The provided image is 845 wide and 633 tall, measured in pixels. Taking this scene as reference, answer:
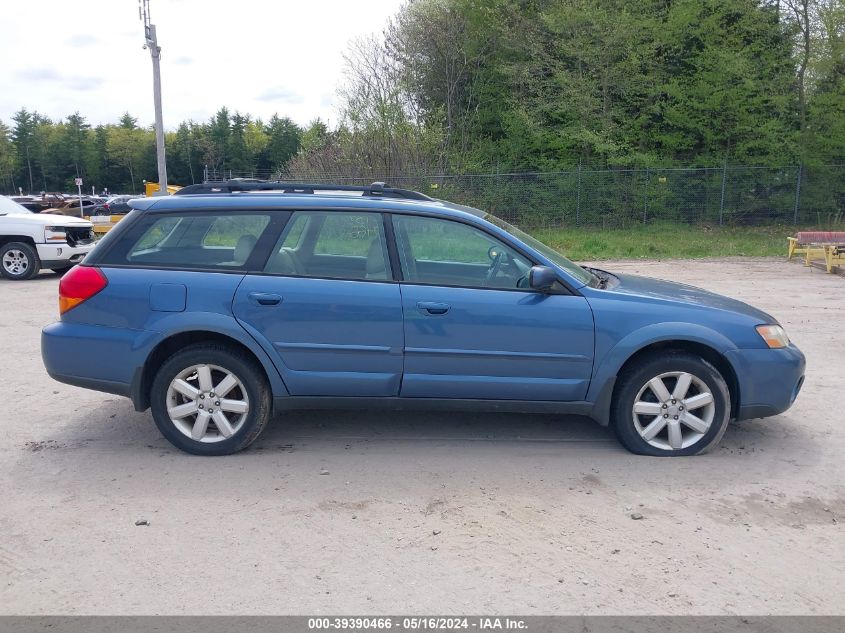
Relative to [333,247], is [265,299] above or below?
below

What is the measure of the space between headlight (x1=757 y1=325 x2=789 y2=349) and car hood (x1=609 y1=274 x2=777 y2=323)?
0.25 feet

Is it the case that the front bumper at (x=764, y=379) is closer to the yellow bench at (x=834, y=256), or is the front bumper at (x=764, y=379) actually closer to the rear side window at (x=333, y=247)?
the rear side window at (x=333, y=247)

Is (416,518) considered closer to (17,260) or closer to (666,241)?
(17,260)

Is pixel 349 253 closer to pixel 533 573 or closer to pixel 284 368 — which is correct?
pixel 284 368

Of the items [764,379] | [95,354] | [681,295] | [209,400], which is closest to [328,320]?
[209,400]

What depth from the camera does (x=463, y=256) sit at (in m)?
5.05

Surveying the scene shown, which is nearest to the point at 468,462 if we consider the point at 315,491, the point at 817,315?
the point at 315,491

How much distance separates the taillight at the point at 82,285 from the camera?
15.8 ft

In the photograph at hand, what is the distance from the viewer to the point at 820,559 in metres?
3.52

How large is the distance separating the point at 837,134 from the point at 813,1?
4.29 metres

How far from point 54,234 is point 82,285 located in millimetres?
10487

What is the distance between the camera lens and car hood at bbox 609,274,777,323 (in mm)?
4922

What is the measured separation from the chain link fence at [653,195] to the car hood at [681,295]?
1764 cm

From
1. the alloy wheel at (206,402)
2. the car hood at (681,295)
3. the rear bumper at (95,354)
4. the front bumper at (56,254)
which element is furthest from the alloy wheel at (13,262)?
the car hood at (681,295)
